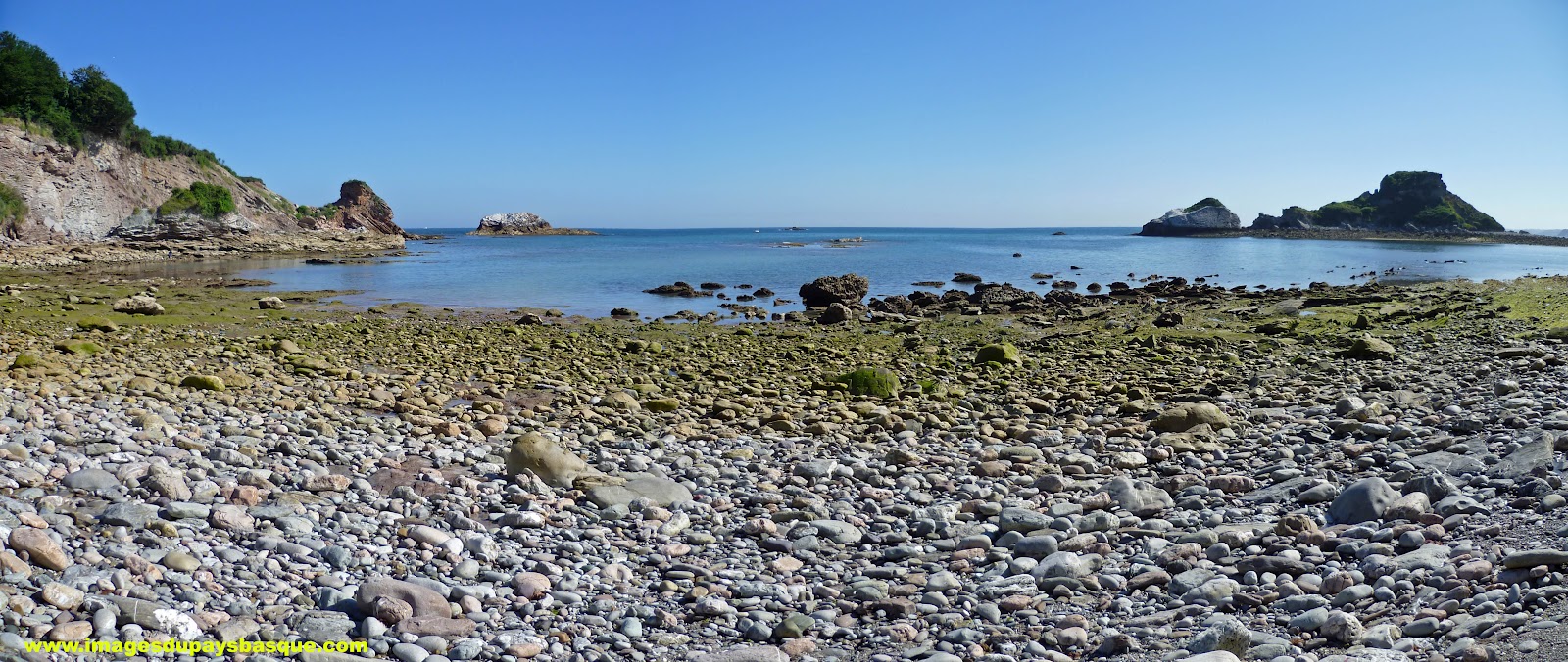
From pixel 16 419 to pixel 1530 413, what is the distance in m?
14.8

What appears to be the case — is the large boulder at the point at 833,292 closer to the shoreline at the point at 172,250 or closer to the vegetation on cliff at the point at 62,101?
the shoreline at the point at 172,250

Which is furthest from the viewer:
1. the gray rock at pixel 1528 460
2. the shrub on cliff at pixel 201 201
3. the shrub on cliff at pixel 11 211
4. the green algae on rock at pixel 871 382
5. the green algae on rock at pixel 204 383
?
the shrub on cliff at pixel 201 201

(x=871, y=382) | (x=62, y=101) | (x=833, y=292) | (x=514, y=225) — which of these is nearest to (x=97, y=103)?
(x=62, y=101)

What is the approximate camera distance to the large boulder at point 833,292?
2916 centimetres

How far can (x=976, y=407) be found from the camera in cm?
1198

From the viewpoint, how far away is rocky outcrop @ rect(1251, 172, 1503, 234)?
120812mm

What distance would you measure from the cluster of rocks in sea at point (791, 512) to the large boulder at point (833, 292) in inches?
597

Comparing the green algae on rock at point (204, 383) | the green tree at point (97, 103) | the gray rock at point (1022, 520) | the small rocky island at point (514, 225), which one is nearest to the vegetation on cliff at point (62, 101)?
the green tree at point (97, 103)

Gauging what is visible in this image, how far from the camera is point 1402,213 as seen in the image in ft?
416

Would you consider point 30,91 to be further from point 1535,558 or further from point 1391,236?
point 1391,236

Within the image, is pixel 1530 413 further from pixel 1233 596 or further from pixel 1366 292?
pixel 1366 292

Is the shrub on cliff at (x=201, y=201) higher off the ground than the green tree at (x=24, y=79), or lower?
lower

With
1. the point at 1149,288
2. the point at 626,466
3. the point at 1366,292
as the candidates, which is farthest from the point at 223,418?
the point at 1366,292

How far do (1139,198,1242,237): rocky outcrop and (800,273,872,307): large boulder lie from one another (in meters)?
129
